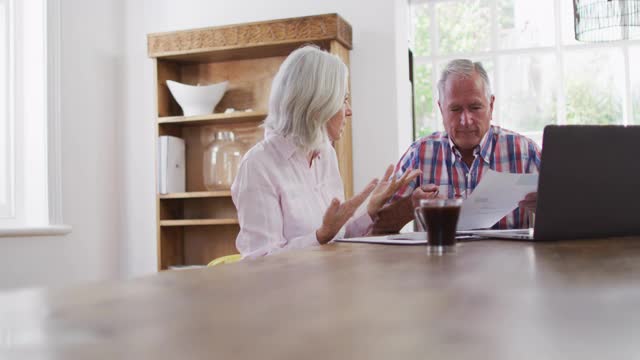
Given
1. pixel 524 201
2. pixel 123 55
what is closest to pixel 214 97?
pixel 123 55

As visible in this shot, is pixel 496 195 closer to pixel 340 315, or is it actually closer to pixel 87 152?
pixel 340 315

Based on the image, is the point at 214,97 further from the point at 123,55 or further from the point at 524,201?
the point at 524,201

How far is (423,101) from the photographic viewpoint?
454cm

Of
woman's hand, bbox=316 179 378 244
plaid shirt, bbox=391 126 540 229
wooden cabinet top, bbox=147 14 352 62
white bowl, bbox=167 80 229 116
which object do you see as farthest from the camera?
white bowl, bbox=167 80 229 116

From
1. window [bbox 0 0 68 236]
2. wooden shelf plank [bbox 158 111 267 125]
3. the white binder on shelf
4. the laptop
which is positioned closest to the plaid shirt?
the laptop

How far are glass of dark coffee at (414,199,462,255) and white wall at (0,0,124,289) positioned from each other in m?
2.80

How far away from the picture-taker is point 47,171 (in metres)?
3.49

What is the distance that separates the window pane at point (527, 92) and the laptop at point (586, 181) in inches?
128

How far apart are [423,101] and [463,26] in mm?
570

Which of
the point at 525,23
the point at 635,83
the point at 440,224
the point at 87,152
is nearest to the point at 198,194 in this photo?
the point at 87,152

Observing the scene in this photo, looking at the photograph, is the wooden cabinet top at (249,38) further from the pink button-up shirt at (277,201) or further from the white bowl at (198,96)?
the pink button-up shirt at (277,201)

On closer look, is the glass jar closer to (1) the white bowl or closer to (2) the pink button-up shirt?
(1) the white bowl

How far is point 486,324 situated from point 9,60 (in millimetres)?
3604

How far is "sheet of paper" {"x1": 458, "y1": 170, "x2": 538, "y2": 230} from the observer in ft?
4.90
